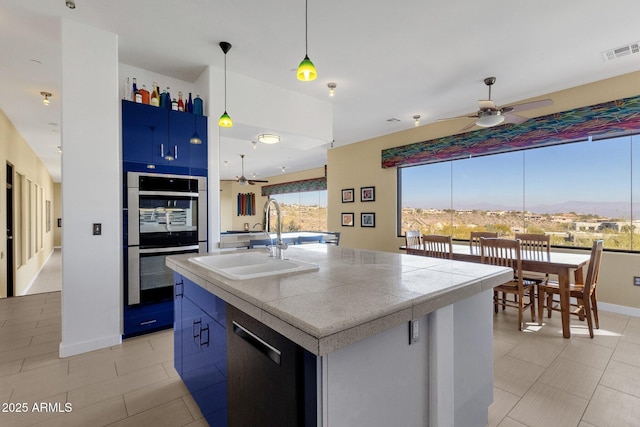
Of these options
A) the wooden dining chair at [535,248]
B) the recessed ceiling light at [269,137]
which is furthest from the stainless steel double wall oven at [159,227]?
the wooden dining chair at [535,248]

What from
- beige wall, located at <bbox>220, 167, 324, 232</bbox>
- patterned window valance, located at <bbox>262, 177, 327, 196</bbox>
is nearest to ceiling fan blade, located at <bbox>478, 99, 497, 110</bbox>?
patterned window valance, located at <bbox>262, 177, 327, 196</bbox>

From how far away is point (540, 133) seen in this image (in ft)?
13.2

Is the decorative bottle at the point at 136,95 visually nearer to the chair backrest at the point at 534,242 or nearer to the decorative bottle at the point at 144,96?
the decorative bottle at the point at 144,96

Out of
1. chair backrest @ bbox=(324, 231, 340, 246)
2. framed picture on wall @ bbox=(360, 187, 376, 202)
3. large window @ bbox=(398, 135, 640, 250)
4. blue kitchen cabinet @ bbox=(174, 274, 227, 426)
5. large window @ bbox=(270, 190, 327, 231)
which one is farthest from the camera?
large window @ bbox=(270, 190, 327, 231)

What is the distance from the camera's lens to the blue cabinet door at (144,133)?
2863 millimetres

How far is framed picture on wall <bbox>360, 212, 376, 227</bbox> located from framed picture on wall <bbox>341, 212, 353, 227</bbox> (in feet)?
0.96

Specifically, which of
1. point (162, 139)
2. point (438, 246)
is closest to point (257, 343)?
point (162, 139)

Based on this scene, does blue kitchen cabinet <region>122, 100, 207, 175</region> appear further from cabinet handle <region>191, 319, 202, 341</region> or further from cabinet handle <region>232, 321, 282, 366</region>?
cabinet handle <region>232, 321, 282, 366</region>

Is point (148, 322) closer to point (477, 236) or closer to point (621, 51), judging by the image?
point (477, 236)

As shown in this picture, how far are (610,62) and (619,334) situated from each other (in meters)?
2.93

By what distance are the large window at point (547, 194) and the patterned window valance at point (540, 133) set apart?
0.23 m

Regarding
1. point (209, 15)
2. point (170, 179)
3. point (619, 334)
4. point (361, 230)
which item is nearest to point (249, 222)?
point (361, 230)

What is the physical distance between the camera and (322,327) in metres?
0.80

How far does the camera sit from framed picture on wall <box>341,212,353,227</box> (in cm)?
685
